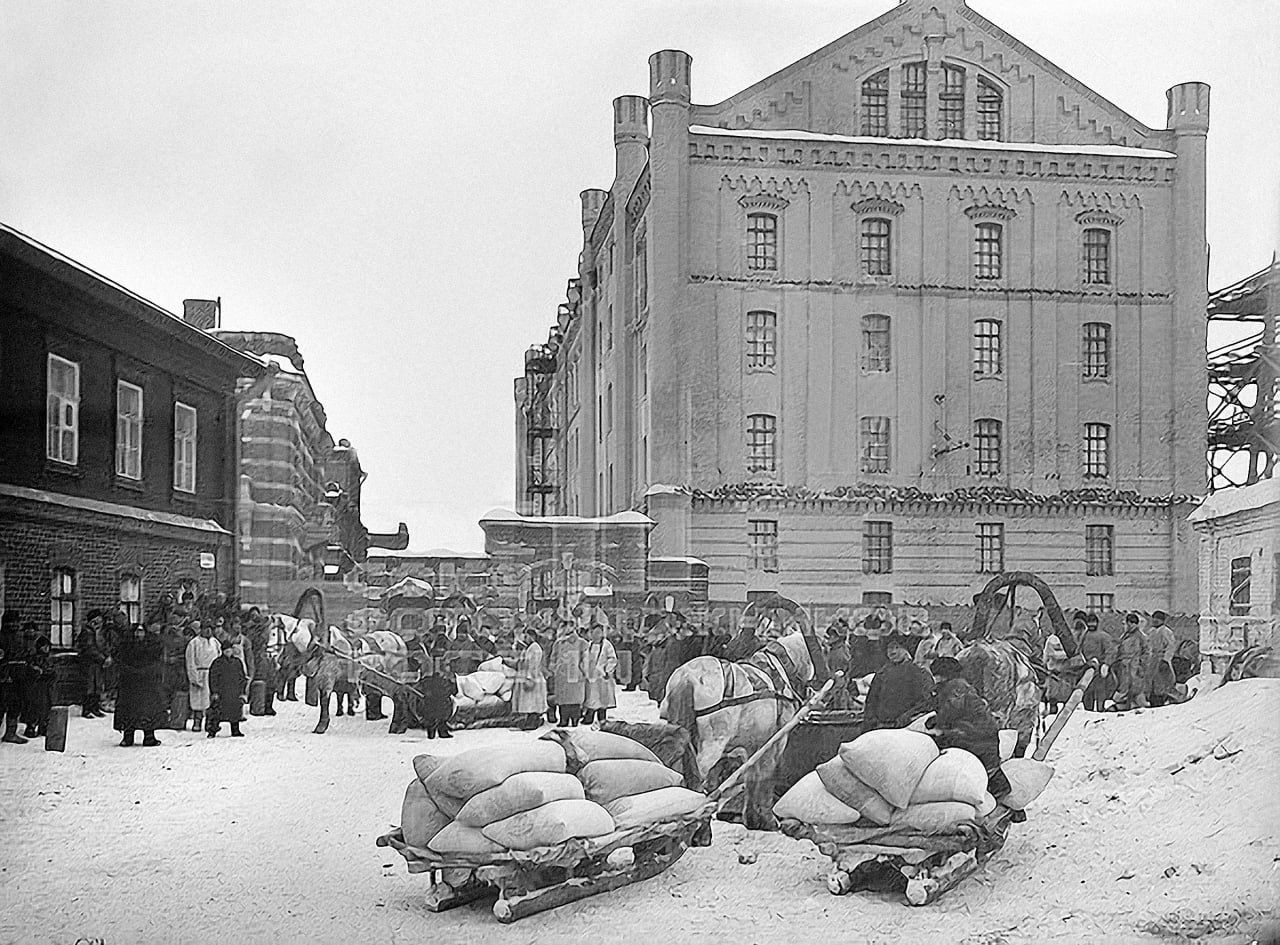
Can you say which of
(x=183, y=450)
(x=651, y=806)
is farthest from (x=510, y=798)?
(x=183, y=450)

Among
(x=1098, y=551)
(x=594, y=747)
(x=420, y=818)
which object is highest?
(x=1098, y=551)

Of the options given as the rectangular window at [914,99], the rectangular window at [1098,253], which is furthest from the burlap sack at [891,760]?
the rectangular window at [914,99]

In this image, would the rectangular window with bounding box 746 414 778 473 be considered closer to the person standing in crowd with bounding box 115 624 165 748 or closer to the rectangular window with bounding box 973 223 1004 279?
the rectangular window with bounding box 973 223 1004 279

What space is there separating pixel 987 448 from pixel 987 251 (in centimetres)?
74

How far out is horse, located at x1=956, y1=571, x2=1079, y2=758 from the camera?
5.19 metres

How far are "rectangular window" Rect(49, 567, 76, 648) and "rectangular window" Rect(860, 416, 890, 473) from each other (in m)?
2.92

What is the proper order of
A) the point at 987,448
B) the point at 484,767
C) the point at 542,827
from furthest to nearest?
the point at 987,448, the point at 484,767, the point at 542,827

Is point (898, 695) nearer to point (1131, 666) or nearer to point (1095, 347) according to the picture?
point (1131, 666)

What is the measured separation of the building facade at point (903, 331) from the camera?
5.29 metres

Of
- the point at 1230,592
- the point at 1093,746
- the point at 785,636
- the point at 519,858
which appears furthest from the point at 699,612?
the point at 1230,592

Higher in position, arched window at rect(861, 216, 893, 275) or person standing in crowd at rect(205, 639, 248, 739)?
arched window at rect(861, 216, 893, 275)

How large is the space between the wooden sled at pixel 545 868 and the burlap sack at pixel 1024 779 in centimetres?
114

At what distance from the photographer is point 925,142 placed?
5.33 metres

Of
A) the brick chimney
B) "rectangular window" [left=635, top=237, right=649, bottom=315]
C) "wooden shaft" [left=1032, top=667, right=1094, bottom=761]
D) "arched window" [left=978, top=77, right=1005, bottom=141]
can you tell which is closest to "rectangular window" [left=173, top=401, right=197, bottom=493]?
the brick chimney
